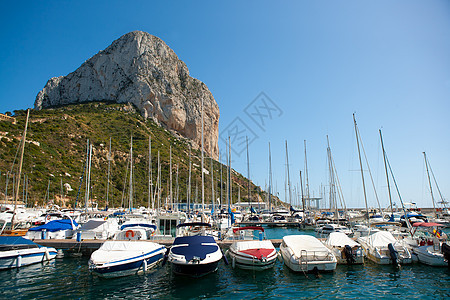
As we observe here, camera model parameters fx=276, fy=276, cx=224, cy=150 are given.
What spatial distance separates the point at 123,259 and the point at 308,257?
10453 millimetres

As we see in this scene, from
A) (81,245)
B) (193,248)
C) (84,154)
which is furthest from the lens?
(84,154)

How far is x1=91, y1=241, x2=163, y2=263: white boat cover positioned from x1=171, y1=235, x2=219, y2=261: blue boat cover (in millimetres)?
2011

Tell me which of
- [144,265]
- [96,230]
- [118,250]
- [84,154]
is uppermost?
[84,154]

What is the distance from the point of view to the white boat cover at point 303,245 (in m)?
16.7

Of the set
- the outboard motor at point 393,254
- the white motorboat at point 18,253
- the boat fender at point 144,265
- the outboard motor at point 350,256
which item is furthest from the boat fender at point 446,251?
the white motorboat at point 18,253

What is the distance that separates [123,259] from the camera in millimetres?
15031

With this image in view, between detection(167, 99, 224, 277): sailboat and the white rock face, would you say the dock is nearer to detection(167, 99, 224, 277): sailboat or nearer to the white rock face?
detection(167, 99, 224, 277): sailboat

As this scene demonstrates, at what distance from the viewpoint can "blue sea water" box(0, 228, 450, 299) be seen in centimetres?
1284

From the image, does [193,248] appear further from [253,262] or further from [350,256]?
[350,256]

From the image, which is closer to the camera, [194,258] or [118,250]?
[194,258]

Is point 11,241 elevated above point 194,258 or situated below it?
above

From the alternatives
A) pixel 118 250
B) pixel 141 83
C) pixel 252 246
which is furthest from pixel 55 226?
pixel 141 83

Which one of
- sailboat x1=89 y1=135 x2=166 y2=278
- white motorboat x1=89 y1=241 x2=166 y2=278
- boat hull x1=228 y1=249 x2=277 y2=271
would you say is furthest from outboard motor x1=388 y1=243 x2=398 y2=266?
white motorboat x1=89 y1=241 x2=166 y2=278

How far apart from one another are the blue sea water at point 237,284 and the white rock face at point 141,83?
9446 centimetres
